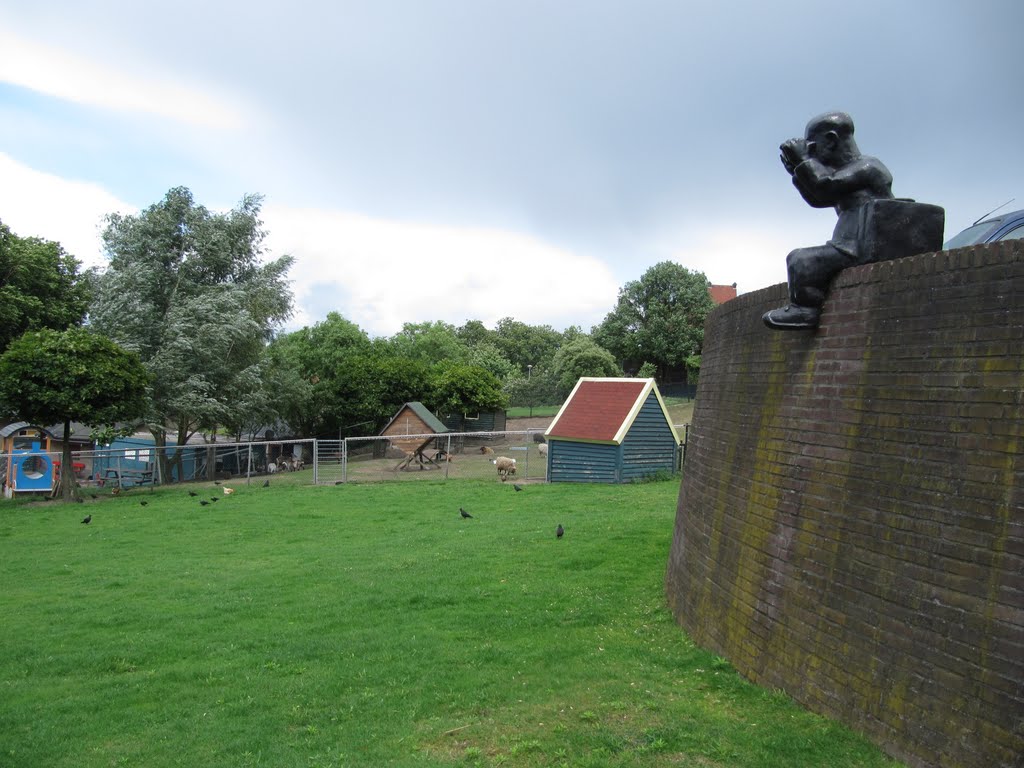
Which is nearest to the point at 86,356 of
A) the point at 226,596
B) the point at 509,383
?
the point at 226,596

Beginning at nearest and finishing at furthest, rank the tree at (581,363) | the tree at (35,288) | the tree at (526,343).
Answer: the tree at (35,288), the tree at (581,363), the tree at (526,343)

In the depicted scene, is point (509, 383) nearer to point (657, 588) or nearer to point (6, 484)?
point (6, 484)

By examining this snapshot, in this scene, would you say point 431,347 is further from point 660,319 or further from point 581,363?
point 660,319

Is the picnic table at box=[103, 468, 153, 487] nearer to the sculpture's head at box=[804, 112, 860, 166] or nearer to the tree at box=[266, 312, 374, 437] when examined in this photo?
the tree at box=[266, 312, 374, 437]

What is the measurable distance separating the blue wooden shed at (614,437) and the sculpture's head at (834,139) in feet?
52.8

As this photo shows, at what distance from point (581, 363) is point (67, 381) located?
126ft

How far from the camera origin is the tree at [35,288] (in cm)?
2464

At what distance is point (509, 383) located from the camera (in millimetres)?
60406

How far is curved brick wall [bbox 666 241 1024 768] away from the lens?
391 centimetres

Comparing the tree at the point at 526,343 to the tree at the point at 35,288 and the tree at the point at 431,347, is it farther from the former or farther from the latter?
the tree at the point at 35,288

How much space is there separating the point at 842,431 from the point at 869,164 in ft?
6.76

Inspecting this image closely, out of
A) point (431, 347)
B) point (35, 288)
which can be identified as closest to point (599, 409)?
point (35, 288)

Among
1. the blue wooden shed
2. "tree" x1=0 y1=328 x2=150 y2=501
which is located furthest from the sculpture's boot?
"tree" x1=0 y1=328 x2=150 y2=501

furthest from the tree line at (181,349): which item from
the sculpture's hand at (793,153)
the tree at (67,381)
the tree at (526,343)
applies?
the tree at (526,343)
